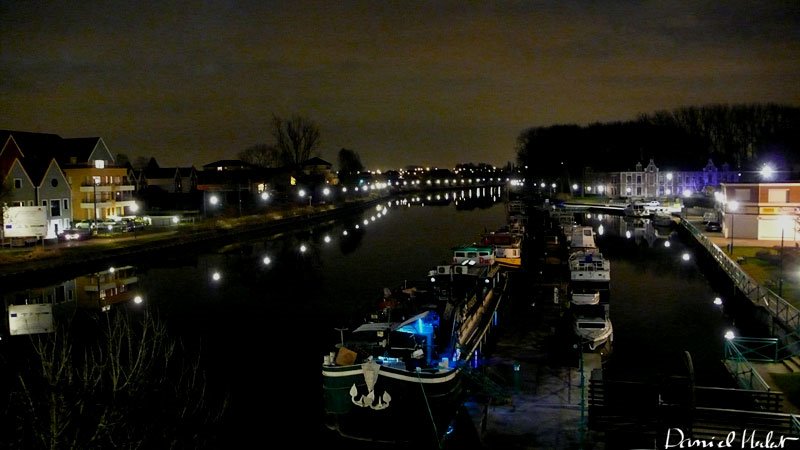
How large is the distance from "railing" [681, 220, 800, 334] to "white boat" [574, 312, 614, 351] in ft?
16.5

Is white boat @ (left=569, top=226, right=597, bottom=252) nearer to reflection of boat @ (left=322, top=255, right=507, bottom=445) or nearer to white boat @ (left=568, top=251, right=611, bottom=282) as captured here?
white boat @ (left=568, top=251, right=611, bottom=282)

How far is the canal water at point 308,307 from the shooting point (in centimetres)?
1778

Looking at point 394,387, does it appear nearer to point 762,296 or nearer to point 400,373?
point 400,373

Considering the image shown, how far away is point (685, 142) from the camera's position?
100000 millimetres

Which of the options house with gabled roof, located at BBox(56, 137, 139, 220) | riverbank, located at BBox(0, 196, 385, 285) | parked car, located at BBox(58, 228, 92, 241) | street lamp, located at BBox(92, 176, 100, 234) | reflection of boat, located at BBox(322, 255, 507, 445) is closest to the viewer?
reflection of boat, located at BBox(322, 255, 507, 445)

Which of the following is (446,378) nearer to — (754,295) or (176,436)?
(176,436)

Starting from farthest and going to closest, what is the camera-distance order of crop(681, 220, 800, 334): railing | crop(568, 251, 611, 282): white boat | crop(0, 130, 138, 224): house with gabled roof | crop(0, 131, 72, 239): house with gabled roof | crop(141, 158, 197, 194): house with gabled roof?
crop(141, 158, 197, 194): house with gabled roof
crop(0, 130, 138, 224): house with gabled roof
crop(0, 131, 72, 239): house with gabled roof
crop(568, 251, 611, 282): white boat
crop(681, 220, 800, 334): railing

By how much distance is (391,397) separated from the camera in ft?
47.6

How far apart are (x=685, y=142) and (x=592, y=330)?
293ft

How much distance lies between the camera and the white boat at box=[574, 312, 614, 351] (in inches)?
793

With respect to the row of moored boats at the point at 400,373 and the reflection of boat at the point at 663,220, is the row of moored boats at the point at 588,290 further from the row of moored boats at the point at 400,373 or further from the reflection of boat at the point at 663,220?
the reflection of boat at the point at 663,220

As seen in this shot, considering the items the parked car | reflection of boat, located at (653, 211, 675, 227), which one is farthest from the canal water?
the parked car

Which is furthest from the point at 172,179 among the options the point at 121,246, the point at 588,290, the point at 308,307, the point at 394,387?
the point at 394,387

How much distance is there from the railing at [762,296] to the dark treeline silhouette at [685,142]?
58.4 metres
